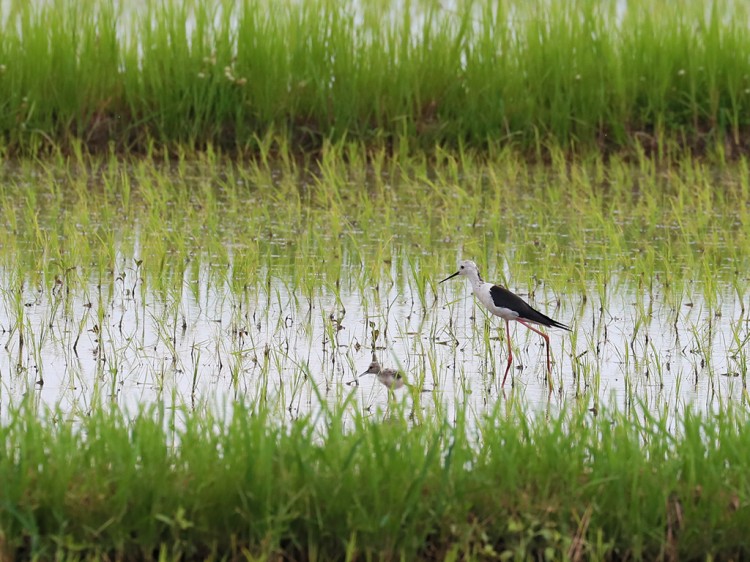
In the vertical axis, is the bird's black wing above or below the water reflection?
above

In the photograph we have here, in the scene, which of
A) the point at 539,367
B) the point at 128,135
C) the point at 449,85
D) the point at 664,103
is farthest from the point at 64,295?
the point at 664,103

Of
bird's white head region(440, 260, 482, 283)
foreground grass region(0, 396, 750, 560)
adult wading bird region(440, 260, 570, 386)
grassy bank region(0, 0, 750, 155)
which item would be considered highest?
grassy bank region(0, 0, 750, 155)

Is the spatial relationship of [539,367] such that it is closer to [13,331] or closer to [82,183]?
[13,331]

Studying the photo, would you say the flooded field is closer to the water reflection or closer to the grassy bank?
the water reflection

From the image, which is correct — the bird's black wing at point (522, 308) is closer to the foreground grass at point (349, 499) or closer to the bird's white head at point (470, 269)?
the bird's white head at point (470, 269)

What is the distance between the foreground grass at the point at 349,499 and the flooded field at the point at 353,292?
1.52ft

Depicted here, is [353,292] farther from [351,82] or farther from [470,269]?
[351,82]

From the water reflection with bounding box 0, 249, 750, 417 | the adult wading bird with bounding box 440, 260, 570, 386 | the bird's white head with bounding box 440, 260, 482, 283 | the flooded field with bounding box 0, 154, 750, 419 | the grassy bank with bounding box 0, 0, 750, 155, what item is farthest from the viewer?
the grassy bank with bounding box 0, 0, 750, 155

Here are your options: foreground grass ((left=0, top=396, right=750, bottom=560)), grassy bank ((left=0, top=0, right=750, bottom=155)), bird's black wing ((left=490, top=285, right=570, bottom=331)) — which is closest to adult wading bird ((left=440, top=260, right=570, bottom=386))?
bird's black wing ((left=490, top=285, right=570, bottom=331))

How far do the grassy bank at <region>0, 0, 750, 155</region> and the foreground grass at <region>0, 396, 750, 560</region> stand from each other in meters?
6.21

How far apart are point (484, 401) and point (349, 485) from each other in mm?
1563

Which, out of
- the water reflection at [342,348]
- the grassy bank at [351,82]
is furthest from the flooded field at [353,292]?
the grassy bank at [351,82]

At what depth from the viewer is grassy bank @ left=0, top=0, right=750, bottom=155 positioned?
999 centimetres

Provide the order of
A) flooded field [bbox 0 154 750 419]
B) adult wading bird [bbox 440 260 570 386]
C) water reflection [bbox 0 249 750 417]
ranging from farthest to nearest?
adult wading bird [bbox 440 260 570 386], flooded field [bbox 0 154 750 419], water reflection [bbox 0 249 750 417]
